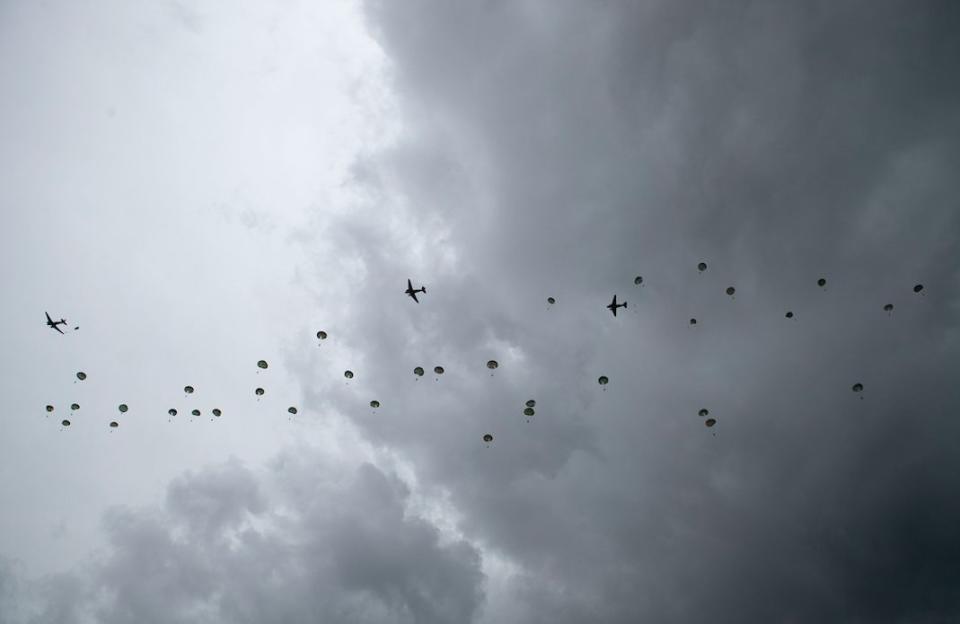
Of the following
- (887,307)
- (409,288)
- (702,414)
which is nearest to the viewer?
(887,307)

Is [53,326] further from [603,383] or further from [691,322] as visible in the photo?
[691,322]

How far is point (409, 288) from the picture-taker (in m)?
64.1

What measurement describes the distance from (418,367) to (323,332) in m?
11.8

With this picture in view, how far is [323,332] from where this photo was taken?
58.0m

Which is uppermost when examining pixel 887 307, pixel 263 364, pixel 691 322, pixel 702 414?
pixel 887 307

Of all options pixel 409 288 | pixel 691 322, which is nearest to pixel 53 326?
pixel 409 288

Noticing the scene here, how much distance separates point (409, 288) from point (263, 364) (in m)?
19.6

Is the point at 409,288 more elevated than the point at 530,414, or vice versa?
the point at 409,288

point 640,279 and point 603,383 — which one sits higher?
point 640,279

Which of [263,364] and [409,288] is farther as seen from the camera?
[409,288]

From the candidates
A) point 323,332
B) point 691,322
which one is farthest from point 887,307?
point 323,332

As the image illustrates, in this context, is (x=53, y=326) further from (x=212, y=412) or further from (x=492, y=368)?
(x=492, y=368)

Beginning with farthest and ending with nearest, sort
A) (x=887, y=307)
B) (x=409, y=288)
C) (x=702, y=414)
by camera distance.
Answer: (x=409, y=288) → (x=702, y=414) → (x=887, y=307)

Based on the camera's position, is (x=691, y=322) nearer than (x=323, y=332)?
Yes
